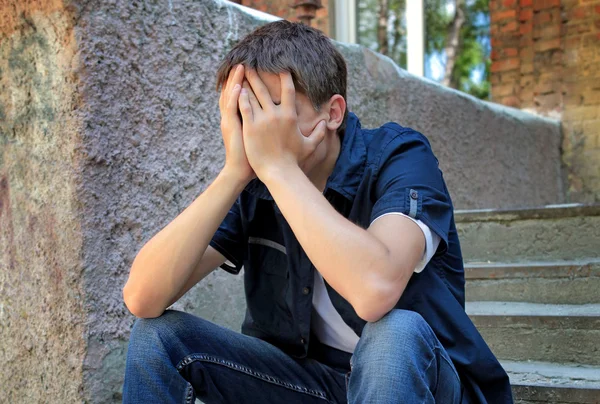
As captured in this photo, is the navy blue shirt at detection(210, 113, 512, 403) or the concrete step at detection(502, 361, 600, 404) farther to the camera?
the concrete step at detection(502, 361, 600, 404)

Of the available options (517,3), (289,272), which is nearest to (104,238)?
(289,272)

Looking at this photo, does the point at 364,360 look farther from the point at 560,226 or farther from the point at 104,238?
the point at 560,226

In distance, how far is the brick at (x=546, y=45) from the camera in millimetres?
5153

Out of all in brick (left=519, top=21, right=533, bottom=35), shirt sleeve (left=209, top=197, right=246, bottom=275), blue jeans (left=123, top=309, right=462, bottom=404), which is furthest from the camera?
brick (left=519, top=21, right=533, bottom=35)

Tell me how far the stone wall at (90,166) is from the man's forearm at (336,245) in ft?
2.18

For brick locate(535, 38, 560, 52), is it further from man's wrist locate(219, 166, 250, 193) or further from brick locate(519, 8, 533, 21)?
man's wrist locate(219, 166, 250, 193)

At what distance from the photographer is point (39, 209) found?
1.81 m

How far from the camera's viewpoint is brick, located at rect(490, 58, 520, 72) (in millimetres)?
5348

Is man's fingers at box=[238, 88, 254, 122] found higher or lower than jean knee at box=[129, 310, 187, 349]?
higher

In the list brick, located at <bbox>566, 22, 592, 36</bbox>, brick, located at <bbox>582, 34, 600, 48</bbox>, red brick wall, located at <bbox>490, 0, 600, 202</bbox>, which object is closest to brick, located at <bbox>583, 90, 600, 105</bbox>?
red brick wall, located at <bbox>490, 0, 600, 202</bbox>

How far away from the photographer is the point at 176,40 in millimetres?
2033

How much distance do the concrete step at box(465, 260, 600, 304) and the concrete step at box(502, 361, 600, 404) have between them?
38cm

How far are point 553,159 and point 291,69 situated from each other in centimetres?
418

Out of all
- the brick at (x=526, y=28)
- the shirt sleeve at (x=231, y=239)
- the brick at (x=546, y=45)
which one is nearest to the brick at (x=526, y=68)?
the brick at (x=546, y=45)
